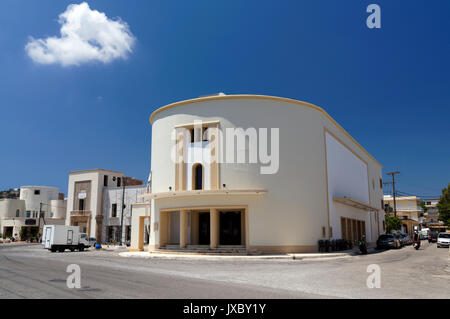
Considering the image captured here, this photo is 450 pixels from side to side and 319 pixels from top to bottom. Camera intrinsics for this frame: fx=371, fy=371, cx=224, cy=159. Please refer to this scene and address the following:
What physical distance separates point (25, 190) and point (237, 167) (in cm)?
7111

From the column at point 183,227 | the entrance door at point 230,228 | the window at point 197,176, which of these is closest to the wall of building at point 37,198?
the column at point 183,227

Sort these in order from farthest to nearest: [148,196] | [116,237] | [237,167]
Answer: [116,237] < [148,196] < [237,167]

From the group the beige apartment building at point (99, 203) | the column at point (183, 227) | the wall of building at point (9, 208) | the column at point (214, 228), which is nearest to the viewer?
the column at point (214, 228)

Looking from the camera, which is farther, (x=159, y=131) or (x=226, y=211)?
(x=159, y=131)

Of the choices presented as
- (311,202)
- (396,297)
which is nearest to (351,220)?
(311,202)

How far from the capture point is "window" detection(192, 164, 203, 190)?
97.2ft

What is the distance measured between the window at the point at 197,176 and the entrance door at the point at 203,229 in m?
2.35

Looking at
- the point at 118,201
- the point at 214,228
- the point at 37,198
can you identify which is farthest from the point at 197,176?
the point at 37,198

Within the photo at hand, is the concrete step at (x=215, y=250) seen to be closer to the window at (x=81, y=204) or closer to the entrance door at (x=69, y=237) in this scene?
the entrance door at (x=69, y=237)

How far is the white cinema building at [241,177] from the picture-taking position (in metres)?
27.7

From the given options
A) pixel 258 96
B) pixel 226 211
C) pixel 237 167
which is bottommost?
pixel 226 211

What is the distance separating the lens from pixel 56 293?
9414 mm

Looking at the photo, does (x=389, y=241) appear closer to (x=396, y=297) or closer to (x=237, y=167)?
(x=237, y=167)

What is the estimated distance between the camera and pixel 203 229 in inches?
1168
